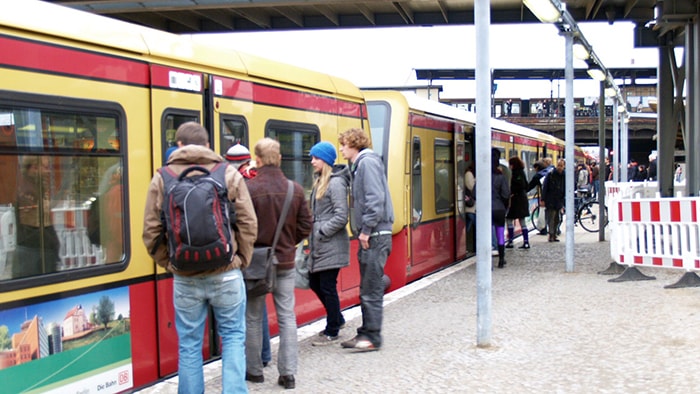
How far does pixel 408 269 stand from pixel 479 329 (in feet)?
13.5

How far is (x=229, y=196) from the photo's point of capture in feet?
15.1

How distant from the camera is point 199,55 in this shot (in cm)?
609

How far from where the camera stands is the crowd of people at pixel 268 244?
15.1 ft

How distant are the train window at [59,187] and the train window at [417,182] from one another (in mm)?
6215

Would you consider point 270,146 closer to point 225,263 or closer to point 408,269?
point 225,263

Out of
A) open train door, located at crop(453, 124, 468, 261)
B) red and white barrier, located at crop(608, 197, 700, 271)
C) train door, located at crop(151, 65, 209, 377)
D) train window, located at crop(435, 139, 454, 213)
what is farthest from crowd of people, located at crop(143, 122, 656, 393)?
open train door, located at crop(453, 124, 468, 261)

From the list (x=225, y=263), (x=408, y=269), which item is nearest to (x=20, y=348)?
(x=225, y=263)

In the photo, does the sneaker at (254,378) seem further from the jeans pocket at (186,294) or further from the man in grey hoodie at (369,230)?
the jeans pocket at (186,294)

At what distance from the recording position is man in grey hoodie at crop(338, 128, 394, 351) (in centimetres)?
651

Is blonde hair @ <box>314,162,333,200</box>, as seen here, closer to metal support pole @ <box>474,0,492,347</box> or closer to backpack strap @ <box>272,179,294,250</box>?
backpack strap @ <box>272,179,294,250</box>

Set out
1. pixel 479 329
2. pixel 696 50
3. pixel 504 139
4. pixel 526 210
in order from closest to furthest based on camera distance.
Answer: pixel 479 329 → pixel 696 50 → pixel 526 210 → pixel 504 139

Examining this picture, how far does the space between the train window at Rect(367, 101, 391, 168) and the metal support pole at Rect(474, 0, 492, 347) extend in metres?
3.41

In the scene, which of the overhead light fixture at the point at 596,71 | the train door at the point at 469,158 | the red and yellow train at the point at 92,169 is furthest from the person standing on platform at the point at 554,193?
the red and yellow train at the point at 92,169

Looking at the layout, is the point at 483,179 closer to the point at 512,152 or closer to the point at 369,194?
the point at 369,194
